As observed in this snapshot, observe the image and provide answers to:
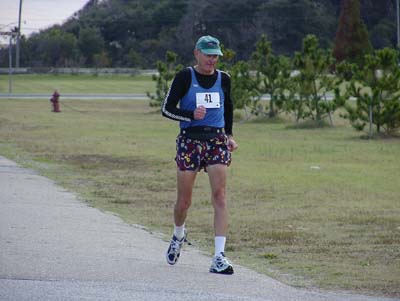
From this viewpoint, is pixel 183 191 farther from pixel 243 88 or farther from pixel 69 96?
pixel 69 96

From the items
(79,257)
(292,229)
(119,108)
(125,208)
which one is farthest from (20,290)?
(119,108)

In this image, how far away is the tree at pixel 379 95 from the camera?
28.6m

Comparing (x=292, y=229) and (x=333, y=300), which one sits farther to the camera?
(x=292, y=229)

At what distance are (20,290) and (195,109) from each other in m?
2.18

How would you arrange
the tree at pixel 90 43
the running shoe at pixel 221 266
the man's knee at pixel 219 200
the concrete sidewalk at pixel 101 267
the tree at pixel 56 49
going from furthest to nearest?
the tree at pixel 90 43 → the tree at pixel 56 49 → the man's knee at pixel 219 200 → the running shoe at pixel 221 266 → the concrete sidewalk at pixel 101 267

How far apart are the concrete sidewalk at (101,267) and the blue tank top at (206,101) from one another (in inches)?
47.9

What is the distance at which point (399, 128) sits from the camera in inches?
1155

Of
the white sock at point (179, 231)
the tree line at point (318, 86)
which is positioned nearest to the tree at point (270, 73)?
the tree line at point (318, 86)

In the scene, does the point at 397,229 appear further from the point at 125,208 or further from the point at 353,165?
the point at 353,165

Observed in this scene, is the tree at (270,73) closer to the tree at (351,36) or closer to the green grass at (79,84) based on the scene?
the green grass at (79,84)

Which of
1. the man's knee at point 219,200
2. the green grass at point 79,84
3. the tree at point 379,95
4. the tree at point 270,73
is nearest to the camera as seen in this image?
the man's knee at point 219,200

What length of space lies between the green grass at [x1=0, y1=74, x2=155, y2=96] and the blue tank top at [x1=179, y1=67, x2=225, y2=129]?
5580 centimetres

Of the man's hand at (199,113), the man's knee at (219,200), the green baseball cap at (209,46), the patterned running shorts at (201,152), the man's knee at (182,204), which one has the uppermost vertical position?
the green baseball cap at (209,46)

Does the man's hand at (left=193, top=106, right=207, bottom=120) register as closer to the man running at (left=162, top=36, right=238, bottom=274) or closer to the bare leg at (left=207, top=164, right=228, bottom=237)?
the man running at (left=162, top=36, right=238, bottom=274)
